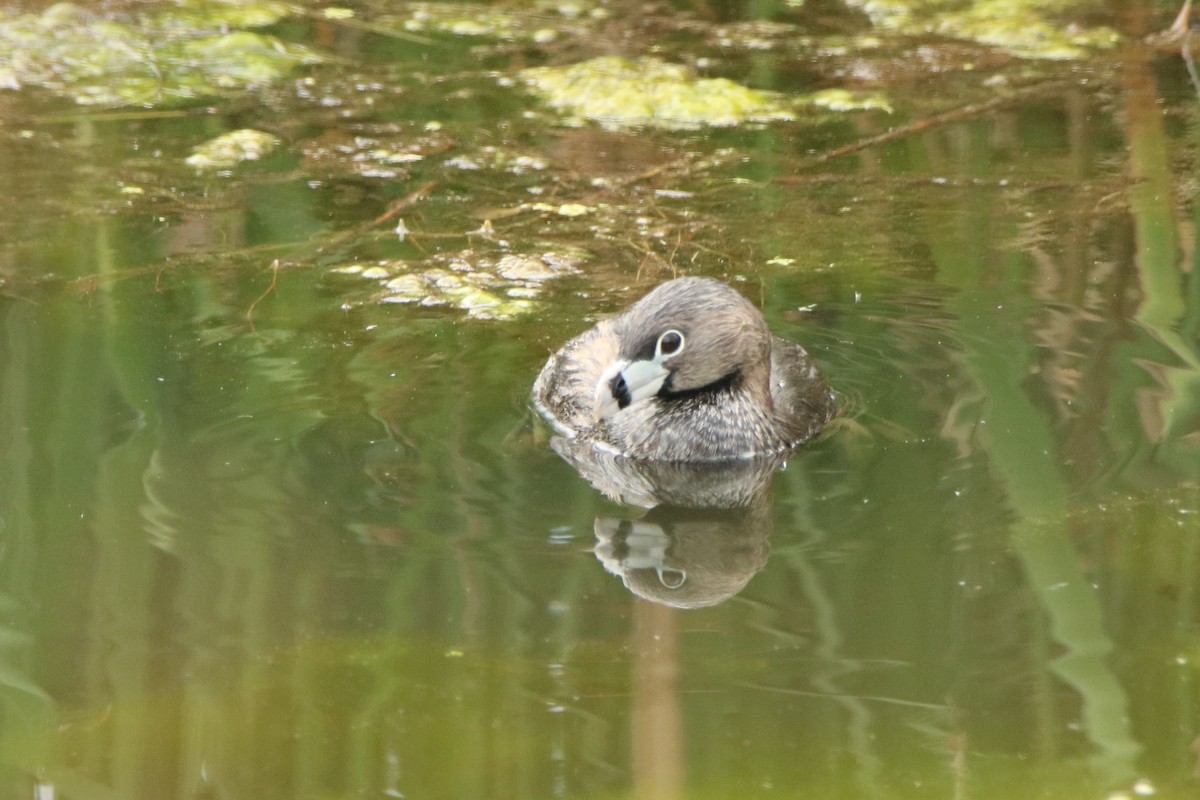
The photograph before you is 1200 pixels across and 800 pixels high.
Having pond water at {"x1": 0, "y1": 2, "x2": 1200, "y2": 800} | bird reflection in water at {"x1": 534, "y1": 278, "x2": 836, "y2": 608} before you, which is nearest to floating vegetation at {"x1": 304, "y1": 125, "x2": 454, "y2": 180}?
pond water at {"x1": 0, "y1": 2, "x2": 1200, "y2": 800}

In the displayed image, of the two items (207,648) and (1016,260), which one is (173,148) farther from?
(207,648)

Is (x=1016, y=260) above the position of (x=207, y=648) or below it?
above

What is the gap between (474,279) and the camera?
5441mm

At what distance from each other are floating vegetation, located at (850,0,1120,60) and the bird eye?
3833mm

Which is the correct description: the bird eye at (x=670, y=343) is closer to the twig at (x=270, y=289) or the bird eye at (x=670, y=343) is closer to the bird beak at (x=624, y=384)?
the bird beak at (x=624, y=384)

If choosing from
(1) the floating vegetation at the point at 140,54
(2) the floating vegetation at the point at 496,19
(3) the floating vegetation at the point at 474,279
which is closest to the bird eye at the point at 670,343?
(3) the floating vegetation at the point at 474,279

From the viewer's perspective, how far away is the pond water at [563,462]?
2.99 meters

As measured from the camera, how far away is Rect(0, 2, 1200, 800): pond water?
299cm

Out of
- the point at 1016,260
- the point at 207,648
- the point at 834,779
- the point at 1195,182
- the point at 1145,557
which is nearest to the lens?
the point at 834,779

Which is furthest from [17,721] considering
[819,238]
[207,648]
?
[819,238]

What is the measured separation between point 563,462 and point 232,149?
2814 mm

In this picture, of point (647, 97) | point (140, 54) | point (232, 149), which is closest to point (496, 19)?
point (647, 97)

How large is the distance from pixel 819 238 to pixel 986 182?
862 mm

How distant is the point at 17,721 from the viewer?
120 inches
